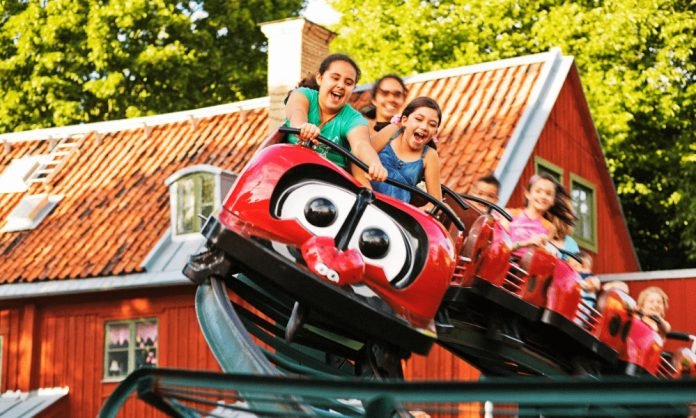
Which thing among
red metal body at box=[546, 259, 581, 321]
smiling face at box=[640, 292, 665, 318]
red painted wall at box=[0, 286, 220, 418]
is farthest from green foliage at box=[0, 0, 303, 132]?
red metal body at box=[546, 259, 581, 321]

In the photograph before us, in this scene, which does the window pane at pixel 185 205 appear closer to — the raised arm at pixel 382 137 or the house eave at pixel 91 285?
the house eave at pixel 91 285

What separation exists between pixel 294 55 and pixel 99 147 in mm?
4740

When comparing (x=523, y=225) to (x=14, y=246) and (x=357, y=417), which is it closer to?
(x=357, y=417)

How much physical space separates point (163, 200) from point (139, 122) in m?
2.95

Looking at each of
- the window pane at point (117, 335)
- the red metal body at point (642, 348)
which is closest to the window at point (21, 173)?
the window pane at point (117, 335)

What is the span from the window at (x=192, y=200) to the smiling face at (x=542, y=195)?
13936 mm

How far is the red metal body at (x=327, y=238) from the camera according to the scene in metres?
6.39

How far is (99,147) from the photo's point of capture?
1035 inches

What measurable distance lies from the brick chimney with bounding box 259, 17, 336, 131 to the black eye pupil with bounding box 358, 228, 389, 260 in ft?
55.7

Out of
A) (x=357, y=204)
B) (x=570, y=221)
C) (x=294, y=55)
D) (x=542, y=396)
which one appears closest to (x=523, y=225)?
(x=570, y=221)

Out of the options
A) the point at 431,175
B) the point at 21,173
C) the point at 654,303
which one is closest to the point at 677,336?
the point at 654,303

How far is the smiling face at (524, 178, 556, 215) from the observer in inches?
354

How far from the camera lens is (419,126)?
7.50 m

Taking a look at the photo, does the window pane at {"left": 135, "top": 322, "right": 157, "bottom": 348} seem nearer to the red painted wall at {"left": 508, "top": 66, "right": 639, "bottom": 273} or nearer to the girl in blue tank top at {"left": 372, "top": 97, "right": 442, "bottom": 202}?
the red painted wall at {"left": 508, "top": 66, "right": 639, "bottom": 273}
